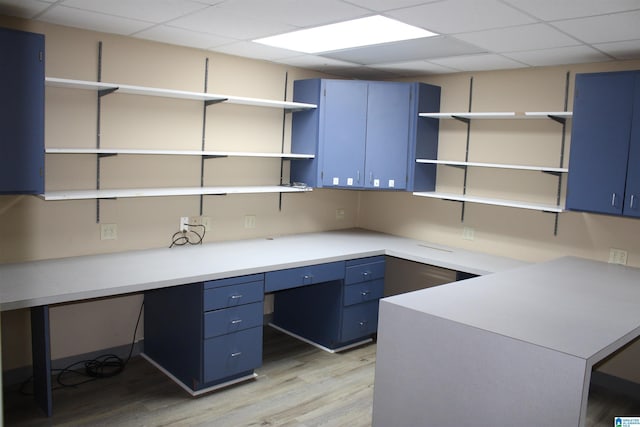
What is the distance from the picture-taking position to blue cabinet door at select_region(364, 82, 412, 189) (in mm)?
4293

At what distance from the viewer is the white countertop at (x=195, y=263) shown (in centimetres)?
274

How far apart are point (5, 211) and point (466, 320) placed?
2653 mm

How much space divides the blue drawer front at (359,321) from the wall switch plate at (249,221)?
40.8 inches

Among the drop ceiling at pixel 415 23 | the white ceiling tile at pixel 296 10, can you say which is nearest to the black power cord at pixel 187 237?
the drop ceiling at pixel 415 23

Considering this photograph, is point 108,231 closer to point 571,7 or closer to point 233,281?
point 233,281

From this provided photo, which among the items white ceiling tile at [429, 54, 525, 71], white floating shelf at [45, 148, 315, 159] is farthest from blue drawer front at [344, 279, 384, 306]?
white ceiling tile at [429, 54, 525, 71]

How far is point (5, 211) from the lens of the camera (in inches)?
124

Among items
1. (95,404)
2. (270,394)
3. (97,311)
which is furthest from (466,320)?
(97,311)

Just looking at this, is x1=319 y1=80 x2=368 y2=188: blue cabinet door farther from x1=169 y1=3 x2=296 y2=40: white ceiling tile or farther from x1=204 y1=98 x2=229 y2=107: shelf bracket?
x1=169 y1=3 x2=296 y2=40: white ceiling tile

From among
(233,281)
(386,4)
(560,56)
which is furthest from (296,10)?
(560,56)

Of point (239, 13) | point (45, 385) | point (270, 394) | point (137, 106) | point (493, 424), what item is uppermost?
point (239, 13)

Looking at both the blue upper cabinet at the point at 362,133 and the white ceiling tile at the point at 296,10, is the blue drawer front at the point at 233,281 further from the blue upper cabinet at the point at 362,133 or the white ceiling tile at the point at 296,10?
A: the white ceiling tile at the point at 296,10

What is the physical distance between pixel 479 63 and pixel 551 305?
1976mm

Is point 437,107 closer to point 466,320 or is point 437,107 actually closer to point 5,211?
point 466,320
